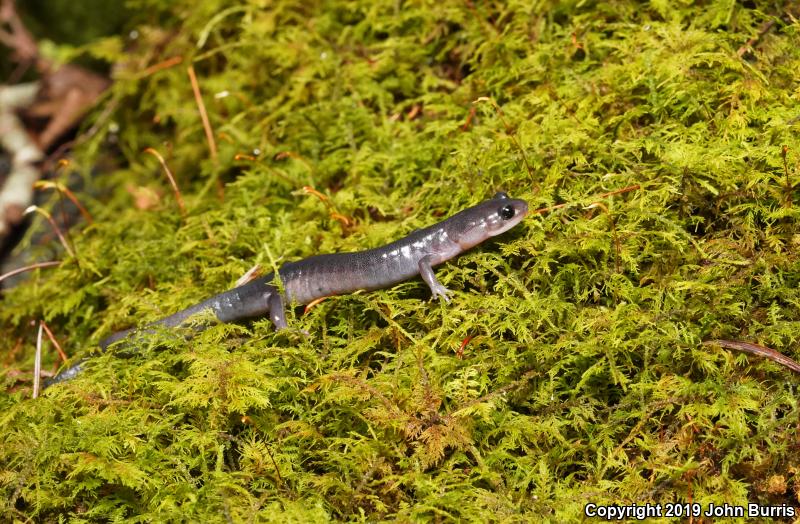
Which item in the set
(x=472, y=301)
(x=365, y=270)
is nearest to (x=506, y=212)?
(x=472, y=301)

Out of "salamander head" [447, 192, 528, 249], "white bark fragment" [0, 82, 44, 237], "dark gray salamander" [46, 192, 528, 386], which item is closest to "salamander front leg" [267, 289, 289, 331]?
"dark gray salamander" [46, 192, 528, 386]

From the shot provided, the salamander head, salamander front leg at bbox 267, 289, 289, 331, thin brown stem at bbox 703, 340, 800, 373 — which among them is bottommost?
thin brown stem at bbox 703, 340, 800, 373

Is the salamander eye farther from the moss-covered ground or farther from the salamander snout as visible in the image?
the moss-covered ground

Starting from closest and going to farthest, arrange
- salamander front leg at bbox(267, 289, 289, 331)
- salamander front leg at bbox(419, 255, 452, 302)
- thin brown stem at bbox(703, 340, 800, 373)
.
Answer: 1. thin brown stem at bbox(703, 340, 800, 373)
2. salamander front leg at bbox(419, 255, 452, 302)
3. salamander front leg at bbox(267, 289, 289, 331)

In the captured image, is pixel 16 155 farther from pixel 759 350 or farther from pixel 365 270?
pixel 759 350

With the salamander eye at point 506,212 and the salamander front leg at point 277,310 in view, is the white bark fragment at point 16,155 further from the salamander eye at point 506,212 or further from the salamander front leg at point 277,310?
the salamander eye at point 506,212

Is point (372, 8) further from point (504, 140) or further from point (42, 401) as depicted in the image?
point (42, 401)
